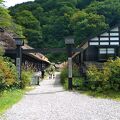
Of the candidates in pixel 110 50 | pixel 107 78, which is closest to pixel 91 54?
pixel 110 50

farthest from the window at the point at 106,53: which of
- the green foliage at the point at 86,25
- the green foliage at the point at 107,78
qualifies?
the green foliage at the point at 86,25

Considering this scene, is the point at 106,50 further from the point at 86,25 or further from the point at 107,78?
the point at 86,25

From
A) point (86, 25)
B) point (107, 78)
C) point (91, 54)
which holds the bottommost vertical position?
point (107, 78)

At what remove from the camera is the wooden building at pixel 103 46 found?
129 feet

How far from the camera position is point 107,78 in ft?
78.3

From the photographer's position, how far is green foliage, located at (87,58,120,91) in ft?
77.4

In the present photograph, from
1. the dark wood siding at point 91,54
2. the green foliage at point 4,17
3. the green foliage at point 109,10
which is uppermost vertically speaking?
the green foliage at point 109,10

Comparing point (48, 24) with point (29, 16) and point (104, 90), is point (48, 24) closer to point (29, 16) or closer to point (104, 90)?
point (29, 16)

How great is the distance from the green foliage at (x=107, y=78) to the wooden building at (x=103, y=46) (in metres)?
13.7

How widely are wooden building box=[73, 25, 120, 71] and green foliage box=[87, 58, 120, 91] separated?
45.0 ft

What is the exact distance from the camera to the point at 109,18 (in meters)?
Answer: 82.4

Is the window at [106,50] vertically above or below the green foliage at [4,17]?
below

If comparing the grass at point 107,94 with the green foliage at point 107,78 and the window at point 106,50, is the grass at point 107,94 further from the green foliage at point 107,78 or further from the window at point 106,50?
the window at point 106,50

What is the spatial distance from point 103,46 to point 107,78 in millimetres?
15663
